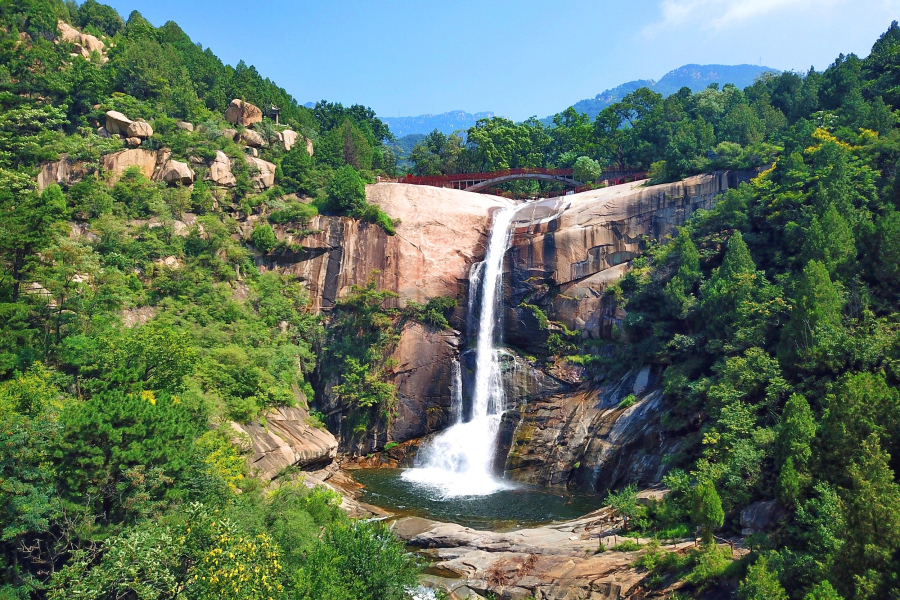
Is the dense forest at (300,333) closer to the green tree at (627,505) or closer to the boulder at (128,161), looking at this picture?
the green tree at (627,505)

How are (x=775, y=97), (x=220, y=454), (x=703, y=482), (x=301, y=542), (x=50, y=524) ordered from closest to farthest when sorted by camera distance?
(x=50, y=524) < (x=301, y=542) < (x=703, y=482) < (x=220, y=454) < (x=775, y=97)

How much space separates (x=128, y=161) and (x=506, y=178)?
29.5m

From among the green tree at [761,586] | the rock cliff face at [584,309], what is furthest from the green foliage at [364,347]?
the green tree at [761,586]

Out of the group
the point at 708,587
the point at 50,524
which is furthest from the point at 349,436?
the point at 708,587

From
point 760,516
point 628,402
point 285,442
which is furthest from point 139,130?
point 760,516

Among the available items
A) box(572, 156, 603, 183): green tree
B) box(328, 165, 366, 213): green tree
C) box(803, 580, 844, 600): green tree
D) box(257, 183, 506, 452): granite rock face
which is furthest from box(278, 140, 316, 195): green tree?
box(803, 580, 844, 600): green tree

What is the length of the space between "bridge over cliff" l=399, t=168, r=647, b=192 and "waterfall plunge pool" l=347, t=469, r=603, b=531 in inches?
1169

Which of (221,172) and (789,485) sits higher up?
(221,172)

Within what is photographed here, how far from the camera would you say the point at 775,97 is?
2084 inches

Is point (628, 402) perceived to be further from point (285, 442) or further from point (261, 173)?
point (261, 173)

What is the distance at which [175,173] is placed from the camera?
139ft

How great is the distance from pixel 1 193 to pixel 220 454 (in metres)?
15.2

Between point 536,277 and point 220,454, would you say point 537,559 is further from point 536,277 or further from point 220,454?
point 536,277

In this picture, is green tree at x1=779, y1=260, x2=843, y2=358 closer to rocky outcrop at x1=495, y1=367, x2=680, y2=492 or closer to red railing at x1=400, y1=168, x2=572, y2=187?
rocky outcrop at x1=495, y1=367, x2=680, y2=492
